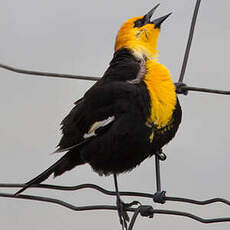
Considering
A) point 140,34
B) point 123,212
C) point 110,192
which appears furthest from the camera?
point 140,34

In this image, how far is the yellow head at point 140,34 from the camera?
402cm

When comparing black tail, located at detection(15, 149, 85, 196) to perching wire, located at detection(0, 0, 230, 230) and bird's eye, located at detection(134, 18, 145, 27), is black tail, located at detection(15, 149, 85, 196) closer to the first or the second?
perching wire, located at detection(0, 0, 230, 230)

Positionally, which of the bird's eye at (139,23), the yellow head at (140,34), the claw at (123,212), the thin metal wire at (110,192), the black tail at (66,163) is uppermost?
the bird's eye at (139,23)

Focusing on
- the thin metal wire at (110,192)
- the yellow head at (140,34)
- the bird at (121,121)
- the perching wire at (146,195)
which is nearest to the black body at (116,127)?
the bird at (121,121)

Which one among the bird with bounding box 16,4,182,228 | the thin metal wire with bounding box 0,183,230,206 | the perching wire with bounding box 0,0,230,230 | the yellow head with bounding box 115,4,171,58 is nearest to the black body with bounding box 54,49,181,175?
the bird with bounding box 16,4,182,228

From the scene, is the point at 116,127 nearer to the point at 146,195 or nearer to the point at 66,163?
the point at 66,163

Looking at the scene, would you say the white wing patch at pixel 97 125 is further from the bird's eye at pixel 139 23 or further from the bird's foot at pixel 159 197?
the bird's eye at pixel 139 23

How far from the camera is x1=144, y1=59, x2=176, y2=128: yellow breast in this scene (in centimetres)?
340

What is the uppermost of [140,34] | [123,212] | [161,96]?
[140,34]

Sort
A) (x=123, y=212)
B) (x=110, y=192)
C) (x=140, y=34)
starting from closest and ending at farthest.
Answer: (x=110, y=192) < (x=123, y=212) < (x=140, y=34)

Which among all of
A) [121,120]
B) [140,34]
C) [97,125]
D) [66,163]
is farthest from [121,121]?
[140,34]

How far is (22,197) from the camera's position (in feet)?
10.1

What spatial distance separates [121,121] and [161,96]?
0.91 ft

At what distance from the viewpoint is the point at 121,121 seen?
3.43m
